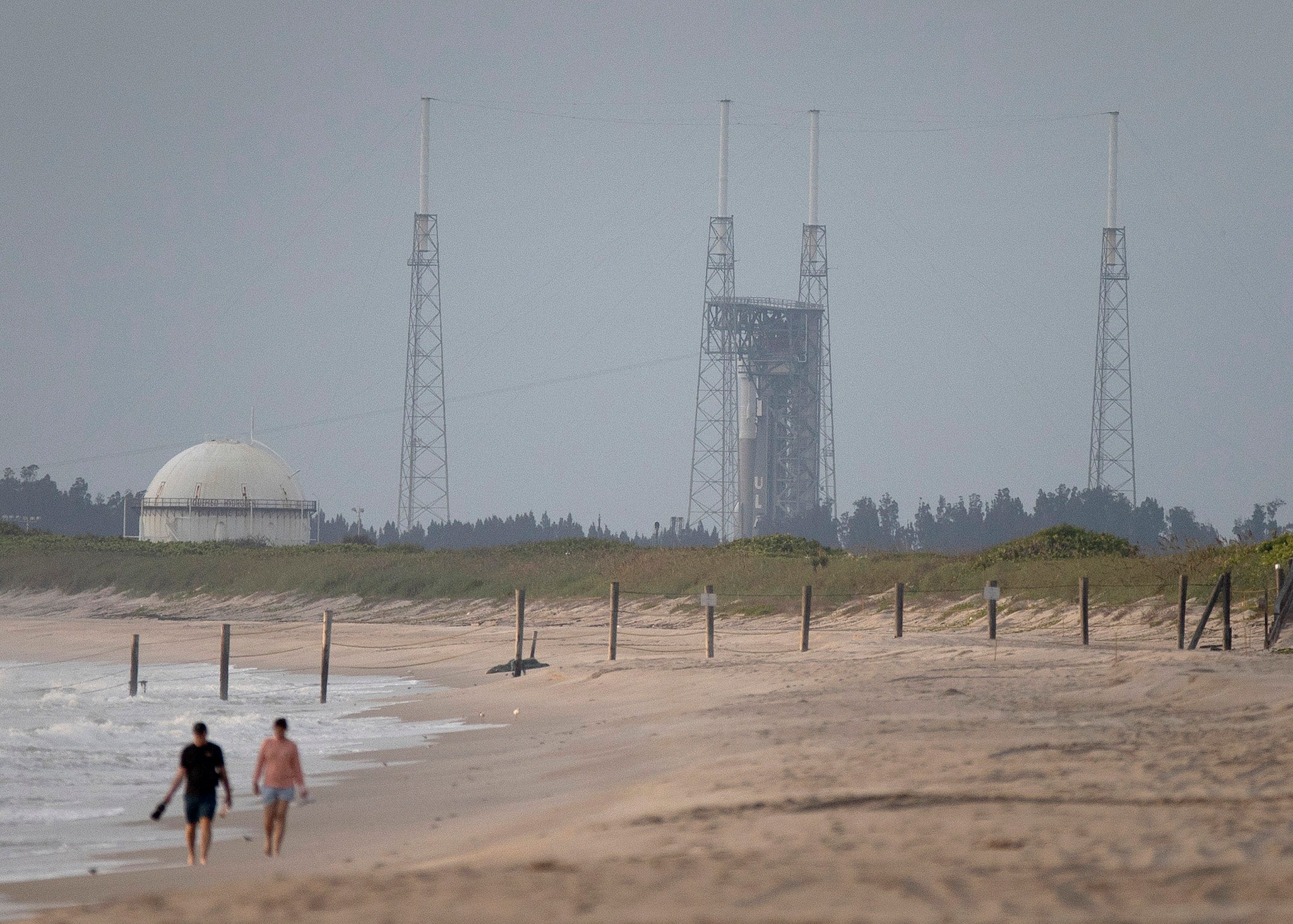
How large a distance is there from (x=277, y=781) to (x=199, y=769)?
2.33 ft

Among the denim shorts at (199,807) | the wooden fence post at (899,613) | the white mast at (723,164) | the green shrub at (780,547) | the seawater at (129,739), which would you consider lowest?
the seawater at (129,739)

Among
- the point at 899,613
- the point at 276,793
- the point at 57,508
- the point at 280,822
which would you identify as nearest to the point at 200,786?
the point at 276,793

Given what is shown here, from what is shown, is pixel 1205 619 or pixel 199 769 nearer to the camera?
pixel 199 769

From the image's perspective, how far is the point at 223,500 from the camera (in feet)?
289

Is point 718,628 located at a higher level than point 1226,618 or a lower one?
lower

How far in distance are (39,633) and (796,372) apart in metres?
55.1

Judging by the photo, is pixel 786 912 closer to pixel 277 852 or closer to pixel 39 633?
pixel 277 852

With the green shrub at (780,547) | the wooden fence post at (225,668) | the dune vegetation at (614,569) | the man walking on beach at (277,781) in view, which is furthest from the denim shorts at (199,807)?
the green shrub at (780,547)

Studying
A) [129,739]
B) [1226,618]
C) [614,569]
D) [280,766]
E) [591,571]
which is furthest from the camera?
[591,571]

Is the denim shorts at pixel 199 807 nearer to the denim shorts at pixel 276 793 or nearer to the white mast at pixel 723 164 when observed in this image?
the denim shorts at pixel 276 793

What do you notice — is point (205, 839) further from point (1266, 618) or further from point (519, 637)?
point (1266, 618)

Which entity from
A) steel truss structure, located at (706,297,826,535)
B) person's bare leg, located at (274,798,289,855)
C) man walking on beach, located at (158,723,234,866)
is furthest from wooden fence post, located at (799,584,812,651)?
steel truss structure, located at (706,297,826,535)

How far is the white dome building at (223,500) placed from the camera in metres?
87.6

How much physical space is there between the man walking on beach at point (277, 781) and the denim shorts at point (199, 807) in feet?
1.42
